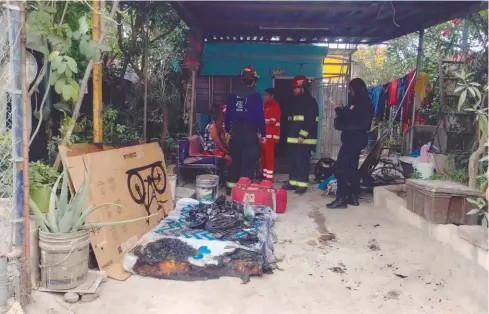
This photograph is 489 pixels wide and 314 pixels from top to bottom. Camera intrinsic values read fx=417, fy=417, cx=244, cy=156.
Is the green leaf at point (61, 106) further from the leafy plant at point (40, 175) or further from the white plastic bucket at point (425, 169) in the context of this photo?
the white plastic bucket at point (425, 169)

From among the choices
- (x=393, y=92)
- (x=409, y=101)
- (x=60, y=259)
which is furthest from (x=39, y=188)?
(x=393, y=92)

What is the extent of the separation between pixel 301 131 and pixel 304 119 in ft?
0.70

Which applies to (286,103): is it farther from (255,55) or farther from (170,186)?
(170,186)

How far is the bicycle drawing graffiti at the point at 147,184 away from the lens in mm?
4766

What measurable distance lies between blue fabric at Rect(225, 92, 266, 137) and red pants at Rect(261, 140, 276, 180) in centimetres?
90

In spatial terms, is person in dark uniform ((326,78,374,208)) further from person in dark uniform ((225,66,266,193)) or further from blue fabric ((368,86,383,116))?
blue fabric ((368,86,383,116))

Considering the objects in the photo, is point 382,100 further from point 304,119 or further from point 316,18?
point 304,119

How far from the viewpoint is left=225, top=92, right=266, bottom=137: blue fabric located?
22.1 ft

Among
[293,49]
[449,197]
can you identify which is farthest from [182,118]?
[449,197]

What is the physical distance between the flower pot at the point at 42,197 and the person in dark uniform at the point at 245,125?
3.62m

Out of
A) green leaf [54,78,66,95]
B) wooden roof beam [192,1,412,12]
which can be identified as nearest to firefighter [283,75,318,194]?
wooden roof beam [192,1,412,12]

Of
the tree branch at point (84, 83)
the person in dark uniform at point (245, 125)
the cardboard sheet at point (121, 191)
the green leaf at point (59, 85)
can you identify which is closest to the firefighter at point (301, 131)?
the person in dark uniform at point (245, 125)

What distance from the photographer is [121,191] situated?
14.7 ft

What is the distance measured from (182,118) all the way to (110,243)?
16.1 feet
